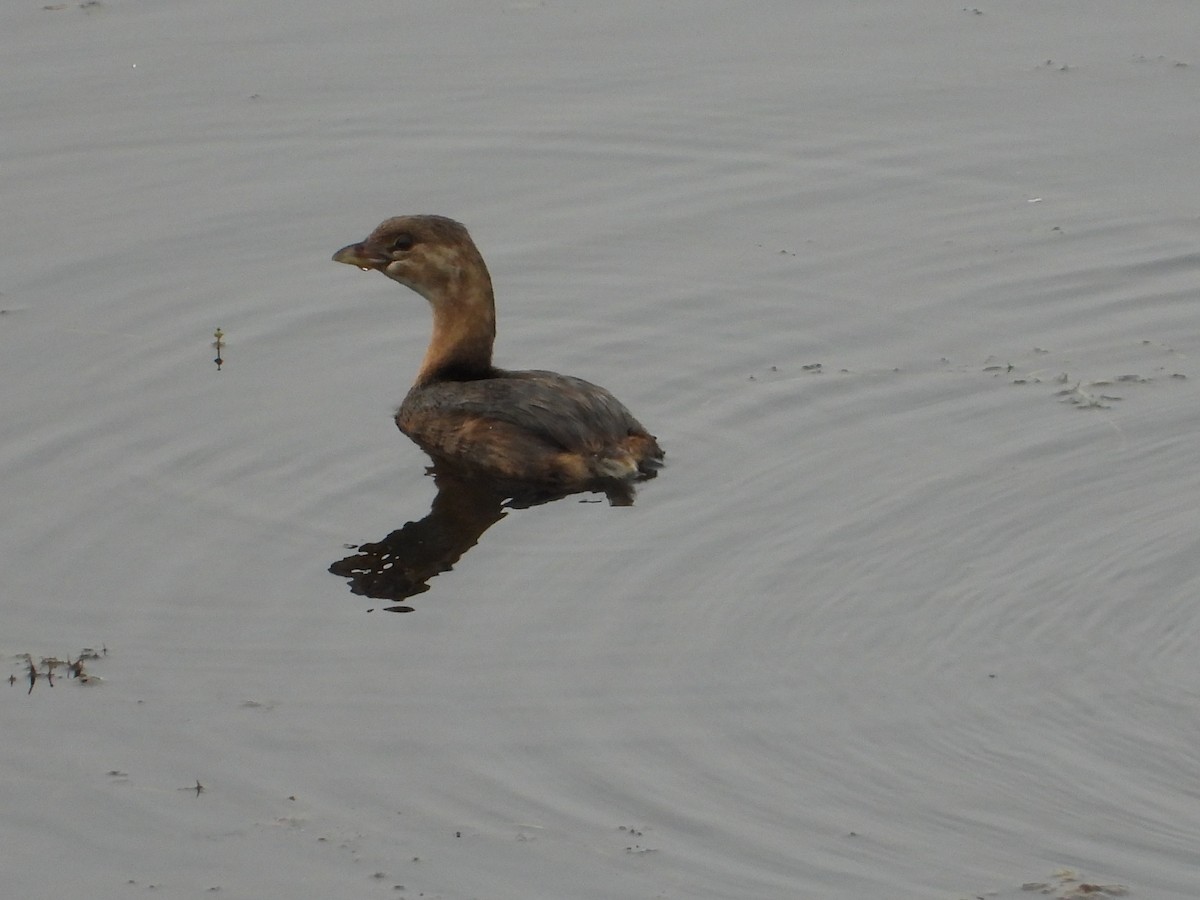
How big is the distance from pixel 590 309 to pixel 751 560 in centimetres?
343

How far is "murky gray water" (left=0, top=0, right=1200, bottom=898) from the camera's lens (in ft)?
26.3

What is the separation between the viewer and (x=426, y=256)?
12.5 m

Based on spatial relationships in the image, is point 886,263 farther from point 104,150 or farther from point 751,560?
point 104,150

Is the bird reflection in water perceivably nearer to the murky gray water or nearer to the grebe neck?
A: the murky gray water

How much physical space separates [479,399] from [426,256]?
1150 mm

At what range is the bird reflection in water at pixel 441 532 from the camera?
33.0ft

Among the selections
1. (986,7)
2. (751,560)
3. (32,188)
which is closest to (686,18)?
(986,7)

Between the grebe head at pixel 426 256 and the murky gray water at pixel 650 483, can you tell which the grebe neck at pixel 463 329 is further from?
the murky gray water at pixel 650 483

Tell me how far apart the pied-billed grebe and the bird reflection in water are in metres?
0.08

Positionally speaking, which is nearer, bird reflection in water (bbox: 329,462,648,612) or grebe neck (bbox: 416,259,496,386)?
bird reflection in water (bbox: 329,462,648,612)

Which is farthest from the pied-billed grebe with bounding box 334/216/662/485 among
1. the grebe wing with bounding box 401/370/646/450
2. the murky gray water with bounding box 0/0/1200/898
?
the murky gray water with bounding box 0/0/1200/898

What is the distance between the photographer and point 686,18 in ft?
56.6

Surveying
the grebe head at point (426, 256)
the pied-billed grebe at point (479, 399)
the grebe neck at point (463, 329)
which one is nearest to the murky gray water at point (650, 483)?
the pied-billed grebe at point (479, 399)

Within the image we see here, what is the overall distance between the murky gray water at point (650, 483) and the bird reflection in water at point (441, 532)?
0.13m
